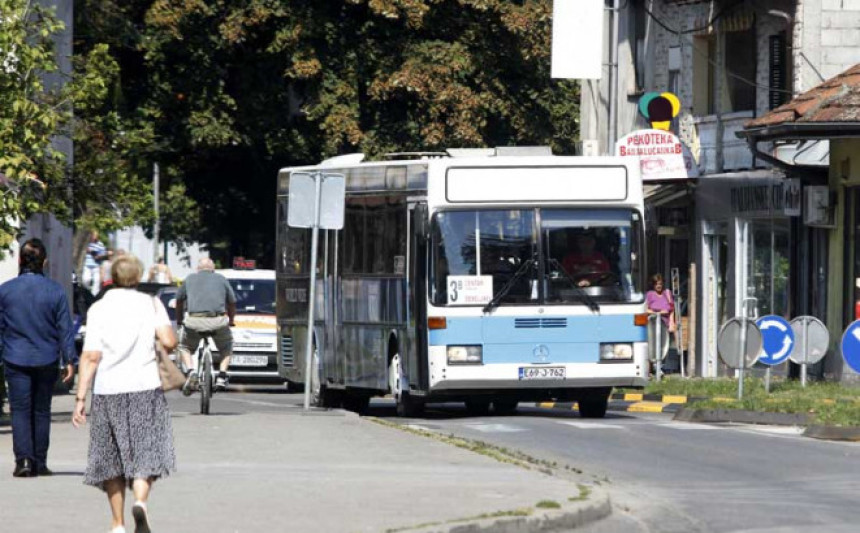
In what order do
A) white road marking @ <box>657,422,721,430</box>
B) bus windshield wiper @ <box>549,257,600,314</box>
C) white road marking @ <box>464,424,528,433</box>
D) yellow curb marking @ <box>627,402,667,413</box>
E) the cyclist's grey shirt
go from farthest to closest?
yellow curb marking @ <box>627,402,667,413</box> → the cyclist's grey shirt → bus windshield wiper @ <box>549,257,600,314</box> → white road marking @ <box>657,422,721,430</box> → white road marking @ <box>464,424,528,433</box>

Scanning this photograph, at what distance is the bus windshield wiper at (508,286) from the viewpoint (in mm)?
23859

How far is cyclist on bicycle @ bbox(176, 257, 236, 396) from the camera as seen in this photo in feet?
81.0

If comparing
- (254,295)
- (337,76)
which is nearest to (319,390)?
(254,295)

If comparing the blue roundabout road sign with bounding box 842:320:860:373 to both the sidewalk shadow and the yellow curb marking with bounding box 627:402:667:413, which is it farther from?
the yellow curb marking with bounding box 627:402:667:413

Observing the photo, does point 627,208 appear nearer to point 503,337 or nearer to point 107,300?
point 503,337

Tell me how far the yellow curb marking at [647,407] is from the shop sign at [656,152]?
8414 mm

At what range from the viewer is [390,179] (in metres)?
25.3

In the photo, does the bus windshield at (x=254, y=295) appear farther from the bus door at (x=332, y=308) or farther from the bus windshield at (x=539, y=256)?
the bus windshield at (x=539, y=256)

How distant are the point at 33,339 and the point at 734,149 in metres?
23.1

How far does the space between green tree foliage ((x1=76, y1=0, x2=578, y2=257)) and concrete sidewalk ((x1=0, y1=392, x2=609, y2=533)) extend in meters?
23.2

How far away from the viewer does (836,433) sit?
846 inches

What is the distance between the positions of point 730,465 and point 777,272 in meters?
19.0

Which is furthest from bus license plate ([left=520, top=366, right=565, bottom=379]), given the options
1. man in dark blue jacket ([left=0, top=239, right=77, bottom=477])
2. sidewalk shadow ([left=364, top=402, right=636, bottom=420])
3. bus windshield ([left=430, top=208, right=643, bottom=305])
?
man in dark blue jacket ([left=0, top=239, right=77, bottom=477])

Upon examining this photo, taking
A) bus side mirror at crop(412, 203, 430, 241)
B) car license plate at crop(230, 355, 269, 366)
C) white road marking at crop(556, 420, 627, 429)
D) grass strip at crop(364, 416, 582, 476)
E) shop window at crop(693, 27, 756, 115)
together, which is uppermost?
shop window at crop(693, 27, 756, 115)
